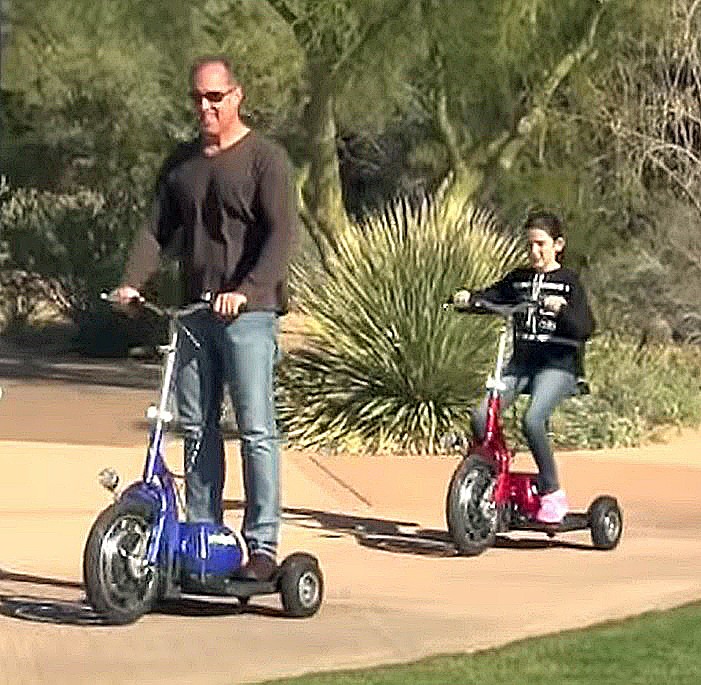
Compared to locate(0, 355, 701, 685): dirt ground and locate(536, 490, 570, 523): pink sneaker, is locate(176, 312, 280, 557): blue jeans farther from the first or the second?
locate(536, 490, 570, 523): pink sneaker

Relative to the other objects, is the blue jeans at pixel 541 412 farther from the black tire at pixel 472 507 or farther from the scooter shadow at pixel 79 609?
the scooter shadow at pixel 79 609

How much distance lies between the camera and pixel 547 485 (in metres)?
10.4

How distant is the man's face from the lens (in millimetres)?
8258

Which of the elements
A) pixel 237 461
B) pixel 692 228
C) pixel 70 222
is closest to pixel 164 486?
pixel 237 461

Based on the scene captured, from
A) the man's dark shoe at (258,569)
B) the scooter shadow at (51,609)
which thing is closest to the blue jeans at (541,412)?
the man's dark shoe at (258,569)

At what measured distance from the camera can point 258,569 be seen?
8.30 metres

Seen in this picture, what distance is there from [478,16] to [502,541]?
8388mm

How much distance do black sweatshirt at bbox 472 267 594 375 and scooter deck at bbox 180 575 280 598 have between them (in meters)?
2.48

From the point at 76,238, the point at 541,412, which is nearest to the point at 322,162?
the point at 76,238

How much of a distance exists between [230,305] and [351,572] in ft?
6.83

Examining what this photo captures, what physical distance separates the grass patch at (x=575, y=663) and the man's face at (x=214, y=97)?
6.92 feet

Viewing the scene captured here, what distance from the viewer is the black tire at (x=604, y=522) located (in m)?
10.4

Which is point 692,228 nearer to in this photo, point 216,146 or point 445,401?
point 445,401

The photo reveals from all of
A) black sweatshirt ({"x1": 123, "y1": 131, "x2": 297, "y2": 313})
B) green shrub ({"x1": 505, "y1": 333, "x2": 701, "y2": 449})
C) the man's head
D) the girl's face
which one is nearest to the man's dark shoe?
black sweatshirt ({"x1": 123, "y1": 131, "x2": 297, "y2": 313})
